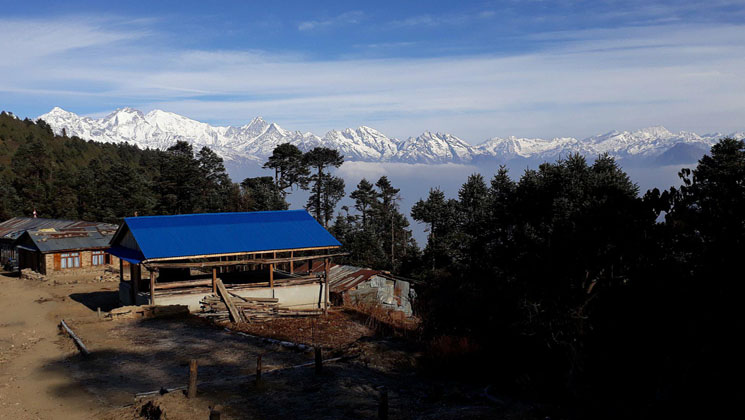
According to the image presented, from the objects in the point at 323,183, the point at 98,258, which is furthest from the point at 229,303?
the point at 323,183

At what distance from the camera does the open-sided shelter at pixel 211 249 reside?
1017 inches

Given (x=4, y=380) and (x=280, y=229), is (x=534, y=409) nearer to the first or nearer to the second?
(x=4, y=380)

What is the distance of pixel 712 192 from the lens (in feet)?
22.7

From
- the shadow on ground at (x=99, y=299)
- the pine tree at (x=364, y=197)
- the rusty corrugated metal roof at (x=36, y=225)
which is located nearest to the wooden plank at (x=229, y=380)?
the shadow on ground at (x=99, y=299)

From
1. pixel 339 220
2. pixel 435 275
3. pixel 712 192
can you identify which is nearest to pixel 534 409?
pixel 712 192

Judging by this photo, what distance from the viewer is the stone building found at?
42344 millimetres

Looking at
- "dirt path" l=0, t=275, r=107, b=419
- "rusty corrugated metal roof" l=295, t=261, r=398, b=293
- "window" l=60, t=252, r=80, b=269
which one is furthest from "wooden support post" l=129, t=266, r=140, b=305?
"window" l=60, t=252, r=80, b=269

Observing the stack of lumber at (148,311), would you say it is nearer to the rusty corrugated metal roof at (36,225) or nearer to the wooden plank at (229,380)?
the wooden plank at (229,380)

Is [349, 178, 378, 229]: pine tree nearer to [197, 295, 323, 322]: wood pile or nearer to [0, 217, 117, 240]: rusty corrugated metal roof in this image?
[0, 217, 117, 240]: rusty corrugated metal roof

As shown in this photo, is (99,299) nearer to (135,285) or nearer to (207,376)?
(135,285)

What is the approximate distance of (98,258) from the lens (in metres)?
45.2

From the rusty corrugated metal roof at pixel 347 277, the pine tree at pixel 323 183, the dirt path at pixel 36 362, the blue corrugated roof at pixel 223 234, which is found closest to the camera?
the dirt path at pixel 36 362

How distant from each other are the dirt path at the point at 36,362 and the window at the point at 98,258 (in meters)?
10.8

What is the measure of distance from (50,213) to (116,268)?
3124 cm
